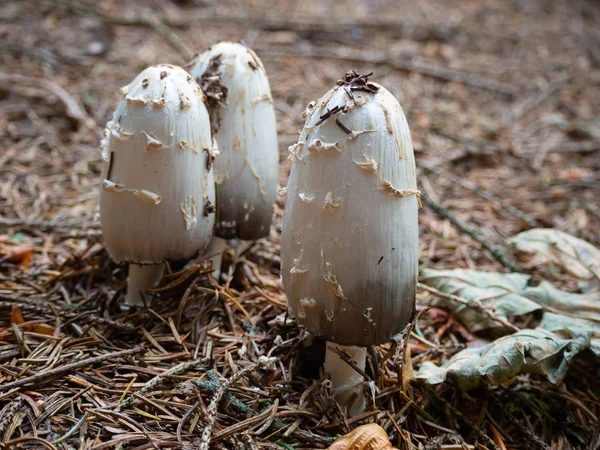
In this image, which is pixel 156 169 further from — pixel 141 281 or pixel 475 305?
pixel 475 305

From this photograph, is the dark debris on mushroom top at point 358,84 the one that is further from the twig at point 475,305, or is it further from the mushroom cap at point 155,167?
the twig at point 475,305

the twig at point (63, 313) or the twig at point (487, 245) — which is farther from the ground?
the twig at point (487, 245)

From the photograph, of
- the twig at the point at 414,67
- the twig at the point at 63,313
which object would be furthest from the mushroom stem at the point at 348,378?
the twig at the point at 414,67

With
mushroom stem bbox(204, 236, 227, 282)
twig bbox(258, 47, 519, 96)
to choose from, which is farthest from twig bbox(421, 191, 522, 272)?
twig bbox(258, 47, 519, 96)

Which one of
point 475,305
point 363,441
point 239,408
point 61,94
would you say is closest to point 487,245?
point 475,305

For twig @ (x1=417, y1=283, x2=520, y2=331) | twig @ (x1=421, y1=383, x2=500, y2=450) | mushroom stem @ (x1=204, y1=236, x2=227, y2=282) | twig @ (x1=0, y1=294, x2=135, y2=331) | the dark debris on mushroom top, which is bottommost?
twig @ (x1=421, y1=383, x2=500, y2=450)

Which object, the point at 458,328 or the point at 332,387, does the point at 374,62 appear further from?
the point at 332,387

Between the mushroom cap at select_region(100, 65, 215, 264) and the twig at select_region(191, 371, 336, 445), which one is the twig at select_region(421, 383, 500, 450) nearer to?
the twig at select_region(191, 371, 336, 445)
